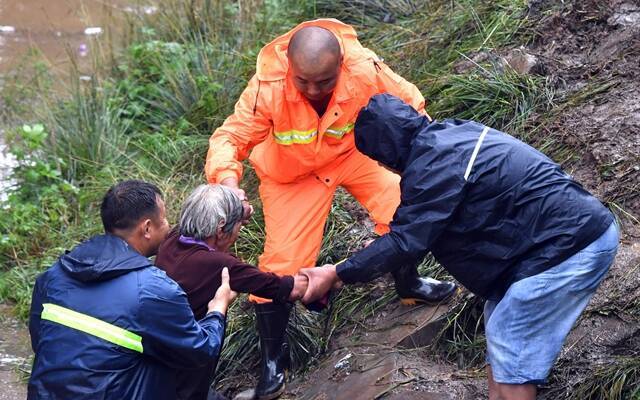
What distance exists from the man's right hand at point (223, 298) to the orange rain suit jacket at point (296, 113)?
78 centimetres

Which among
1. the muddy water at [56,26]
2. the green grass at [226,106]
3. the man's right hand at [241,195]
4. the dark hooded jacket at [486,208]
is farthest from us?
the muddy water at [56,26]

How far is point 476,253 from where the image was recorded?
3.85 m

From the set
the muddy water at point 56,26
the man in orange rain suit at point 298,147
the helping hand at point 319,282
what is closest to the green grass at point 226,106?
the muddy water at point 56,26

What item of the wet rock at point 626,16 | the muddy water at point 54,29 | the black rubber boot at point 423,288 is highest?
the wet rock at point 626,16

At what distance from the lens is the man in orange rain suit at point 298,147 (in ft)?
15.4

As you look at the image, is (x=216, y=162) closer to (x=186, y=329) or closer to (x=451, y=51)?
(x=186, y=329)

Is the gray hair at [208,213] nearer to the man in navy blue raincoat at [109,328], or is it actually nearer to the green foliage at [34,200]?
the man in navy blue raincoat at [109,328]

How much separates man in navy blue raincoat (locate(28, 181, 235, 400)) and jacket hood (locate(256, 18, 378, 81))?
4.59 ft

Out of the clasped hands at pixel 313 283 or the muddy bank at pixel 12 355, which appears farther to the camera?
the muddy bank at pixel 12 355

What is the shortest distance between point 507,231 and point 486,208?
12cm

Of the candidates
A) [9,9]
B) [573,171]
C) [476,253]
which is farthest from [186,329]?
[9,9]

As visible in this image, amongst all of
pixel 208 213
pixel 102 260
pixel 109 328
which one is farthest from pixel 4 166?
pixel 109 328

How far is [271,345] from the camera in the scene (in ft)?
16.0

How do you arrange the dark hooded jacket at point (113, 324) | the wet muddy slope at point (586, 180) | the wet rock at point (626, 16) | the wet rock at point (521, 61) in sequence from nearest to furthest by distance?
the dark hooded jacket at point (113, 324) < the wet muddy slope at point (586, 180) < the wet rock at point (521, 61) < the wet rock at point (626, 16)
